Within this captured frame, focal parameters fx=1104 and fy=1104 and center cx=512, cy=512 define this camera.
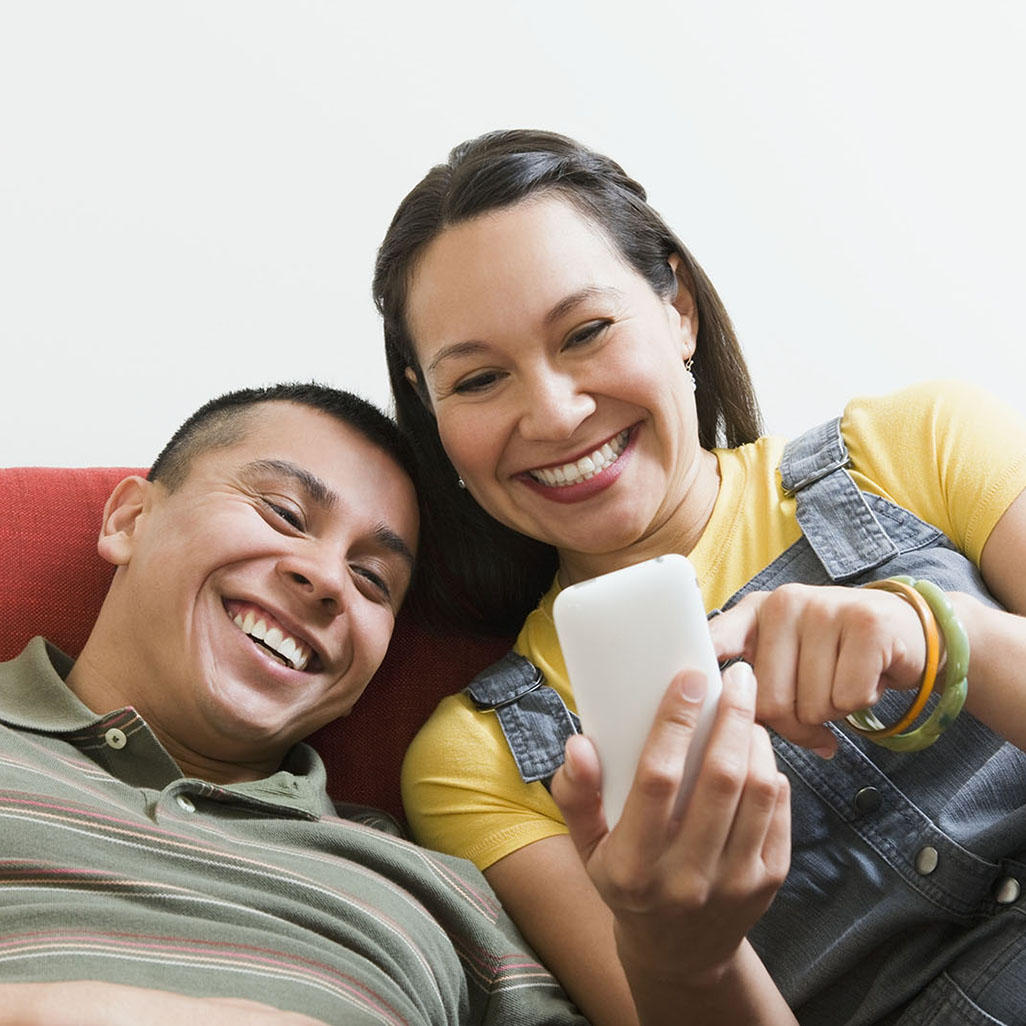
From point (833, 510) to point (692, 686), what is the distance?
1.75 feet

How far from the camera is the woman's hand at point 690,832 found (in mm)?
690

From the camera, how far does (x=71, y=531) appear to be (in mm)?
1326

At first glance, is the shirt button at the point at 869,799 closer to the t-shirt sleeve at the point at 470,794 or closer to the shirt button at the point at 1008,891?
the shirt button at the point at 1008,891

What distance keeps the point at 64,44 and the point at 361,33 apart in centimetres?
46

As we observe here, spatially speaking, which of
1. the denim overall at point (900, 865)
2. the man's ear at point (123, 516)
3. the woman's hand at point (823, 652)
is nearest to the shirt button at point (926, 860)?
the denim overall at point (900, 865)

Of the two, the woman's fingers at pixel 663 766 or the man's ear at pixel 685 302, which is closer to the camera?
the woman's fingers at pixel 663 766

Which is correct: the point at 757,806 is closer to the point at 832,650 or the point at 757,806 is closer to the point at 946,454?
the point at 832,650

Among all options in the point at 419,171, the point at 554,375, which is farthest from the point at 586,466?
the point at 419,171

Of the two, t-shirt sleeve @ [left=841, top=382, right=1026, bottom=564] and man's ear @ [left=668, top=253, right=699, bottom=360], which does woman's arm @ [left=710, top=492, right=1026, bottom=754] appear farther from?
man's ear @ [left=668, top=253, right=699, bottom=360]

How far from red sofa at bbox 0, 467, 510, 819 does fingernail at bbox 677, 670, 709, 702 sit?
709 millimetres

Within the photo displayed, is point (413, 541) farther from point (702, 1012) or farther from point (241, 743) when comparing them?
point (702, 1012)

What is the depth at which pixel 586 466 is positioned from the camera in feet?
3.92

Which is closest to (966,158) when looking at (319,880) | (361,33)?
(361,33)

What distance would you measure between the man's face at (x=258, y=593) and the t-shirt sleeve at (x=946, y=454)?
0.55m
